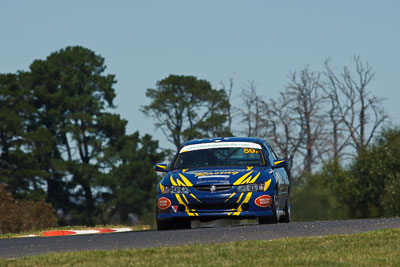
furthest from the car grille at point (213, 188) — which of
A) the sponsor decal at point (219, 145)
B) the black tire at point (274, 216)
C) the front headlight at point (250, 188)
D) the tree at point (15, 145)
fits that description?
the tree at point (15, 145)

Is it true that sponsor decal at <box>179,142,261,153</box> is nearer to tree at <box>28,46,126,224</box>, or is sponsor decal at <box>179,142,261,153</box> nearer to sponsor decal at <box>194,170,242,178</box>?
sponsor decal at <box>194,170,242,178</box>

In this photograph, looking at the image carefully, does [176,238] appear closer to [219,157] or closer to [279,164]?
[219,157]

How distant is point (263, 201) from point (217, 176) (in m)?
0.92

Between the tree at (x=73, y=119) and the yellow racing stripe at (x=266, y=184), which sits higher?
the tree at (x=73, y=119)

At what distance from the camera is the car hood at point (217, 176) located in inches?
623

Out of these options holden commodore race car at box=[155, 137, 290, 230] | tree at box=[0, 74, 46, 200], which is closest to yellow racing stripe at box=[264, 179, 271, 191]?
holden commodore race car at box=[155, 137, 290, 230]

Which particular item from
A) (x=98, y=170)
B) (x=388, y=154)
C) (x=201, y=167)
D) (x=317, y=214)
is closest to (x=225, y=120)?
(x=98, y=170)

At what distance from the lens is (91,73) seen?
75250mm

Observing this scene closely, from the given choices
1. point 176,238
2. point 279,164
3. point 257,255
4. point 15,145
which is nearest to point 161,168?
point 279,164

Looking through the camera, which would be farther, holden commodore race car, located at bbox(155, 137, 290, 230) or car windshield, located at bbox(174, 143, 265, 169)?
car windshield, located at bbox(174, 143, 265, 169)

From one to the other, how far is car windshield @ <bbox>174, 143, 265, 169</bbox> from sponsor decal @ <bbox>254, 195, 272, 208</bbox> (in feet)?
3.49

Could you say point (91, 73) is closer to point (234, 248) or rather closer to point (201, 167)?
point (201, 167)

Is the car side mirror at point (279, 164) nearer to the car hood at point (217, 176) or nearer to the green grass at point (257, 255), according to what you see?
the car hood at point (217, 176)

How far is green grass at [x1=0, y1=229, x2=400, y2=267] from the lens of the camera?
1016 centimetres
